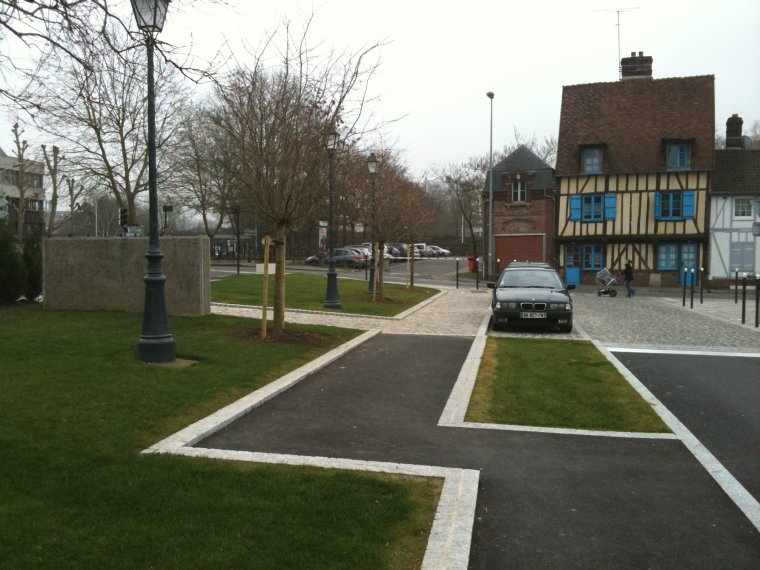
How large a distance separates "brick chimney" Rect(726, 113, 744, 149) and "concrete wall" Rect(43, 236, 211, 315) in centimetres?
3792

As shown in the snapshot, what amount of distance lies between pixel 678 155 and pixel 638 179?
247cm

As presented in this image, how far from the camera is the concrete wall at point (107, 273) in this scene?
13.7 metres

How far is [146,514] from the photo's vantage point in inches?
157

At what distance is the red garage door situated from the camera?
1622 inches

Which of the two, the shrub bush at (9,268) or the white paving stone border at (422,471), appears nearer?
the white paving stone border at (422,471)

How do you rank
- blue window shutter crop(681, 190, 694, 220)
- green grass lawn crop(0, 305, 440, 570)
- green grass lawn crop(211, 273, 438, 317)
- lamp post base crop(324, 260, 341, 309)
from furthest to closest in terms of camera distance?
blue window shutter crop(681, 190, 694, 220)
lamp post base crop(324, 260, 341, 309)
green grass lawn crop(211, 273, 438, 317)
green grass lawn crop(0, 305, 440, 570)

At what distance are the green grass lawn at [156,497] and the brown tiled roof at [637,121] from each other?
35198 mm

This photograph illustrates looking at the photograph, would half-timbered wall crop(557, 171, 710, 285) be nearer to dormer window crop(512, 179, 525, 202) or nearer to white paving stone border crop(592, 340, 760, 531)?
dormer window crop(512, 179, 525, 202)

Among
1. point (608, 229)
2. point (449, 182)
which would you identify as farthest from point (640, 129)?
point (449, 182)

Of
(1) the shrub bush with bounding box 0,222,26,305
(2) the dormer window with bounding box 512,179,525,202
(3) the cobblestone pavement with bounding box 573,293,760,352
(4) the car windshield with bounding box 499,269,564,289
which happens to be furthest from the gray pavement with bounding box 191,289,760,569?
(2) the dormer window with bounding box 512,179,525,202

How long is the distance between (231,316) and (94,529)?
10.3 metres

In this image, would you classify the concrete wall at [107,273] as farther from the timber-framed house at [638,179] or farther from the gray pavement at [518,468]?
the timber-framed house at [638,179]

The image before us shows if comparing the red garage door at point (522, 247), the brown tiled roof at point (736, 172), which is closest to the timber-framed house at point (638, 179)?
the brown tiled roof at point (736, 172)

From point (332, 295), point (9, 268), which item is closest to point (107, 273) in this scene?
point (9, 268)
